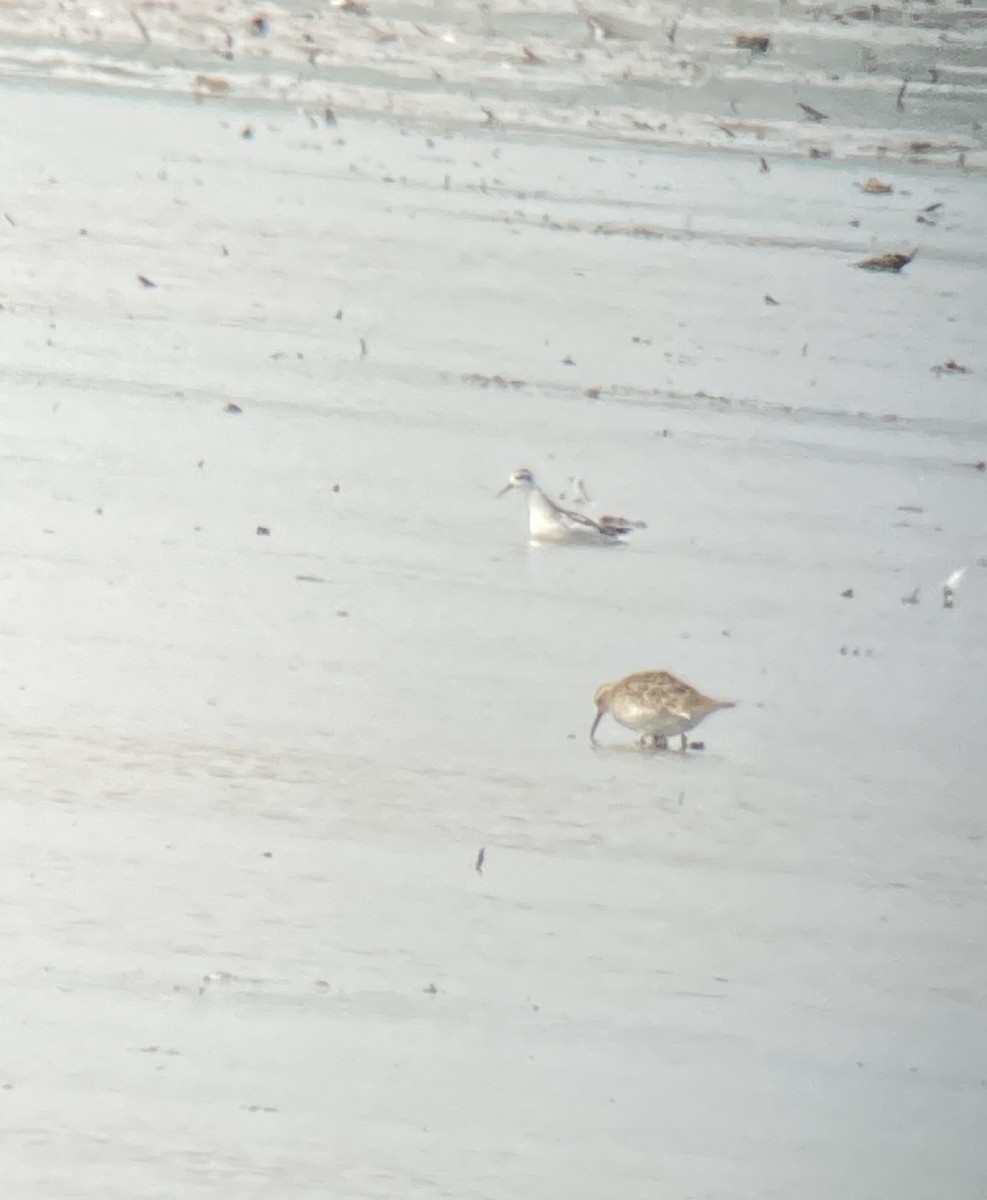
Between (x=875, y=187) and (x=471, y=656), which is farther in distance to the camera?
(x=875, y=187)

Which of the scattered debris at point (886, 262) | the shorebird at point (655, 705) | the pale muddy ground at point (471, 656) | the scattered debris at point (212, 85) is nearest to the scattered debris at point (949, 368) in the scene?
the pale muddy ground at point (471, 656)

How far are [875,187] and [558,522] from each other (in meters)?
1.80

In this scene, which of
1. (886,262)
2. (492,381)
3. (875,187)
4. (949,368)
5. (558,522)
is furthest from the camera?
(875,187)

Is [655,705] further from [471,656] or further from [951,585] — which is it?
[951,585]

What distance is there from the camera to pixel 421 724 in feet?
9.05

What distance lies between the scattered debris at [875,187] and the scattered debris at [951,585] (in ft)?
4.99

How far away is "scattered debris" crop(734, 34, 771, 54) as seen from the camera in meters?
5.05

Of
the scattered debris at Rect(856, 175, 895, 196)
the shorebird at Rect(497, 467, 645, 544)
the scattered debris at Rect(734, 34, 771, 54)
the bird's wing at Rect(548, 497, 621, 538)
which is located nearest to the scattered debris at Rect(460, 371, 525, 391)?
the shorebird at Rect(497, 467, 645, 544)

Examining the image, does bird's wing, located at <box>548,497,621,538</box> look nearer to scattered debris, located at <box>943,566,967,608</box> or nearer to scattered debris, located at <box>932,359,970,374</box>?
scattered debris, located at <box>943,566,967,608</box>

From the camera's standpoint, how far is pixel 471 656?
2.92 meters

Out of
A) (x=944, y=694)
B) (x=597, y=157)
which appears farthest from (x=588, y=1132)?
(x=597, y=157)

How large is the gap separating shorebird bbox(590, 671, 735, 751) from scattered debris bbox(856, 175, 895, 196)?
2.02m

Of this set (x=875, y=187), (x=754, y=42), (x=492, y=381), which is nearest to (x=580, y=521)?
(x=492, y=381)

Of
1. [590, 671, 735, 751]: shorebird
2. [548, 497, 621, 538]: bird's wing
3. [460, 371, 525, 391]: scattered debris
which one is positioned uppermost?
[460, 371, 525, 391]: scattered debris
